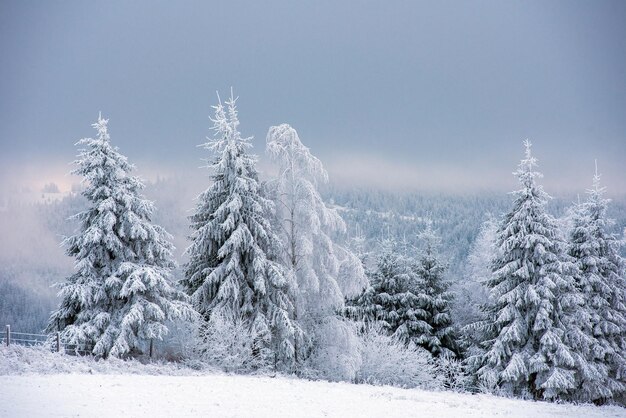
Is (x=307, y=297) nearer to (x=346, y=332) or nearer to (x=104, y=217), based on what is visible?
(x=346, y=332)

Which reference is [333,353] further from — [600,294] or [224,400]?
[600,294]

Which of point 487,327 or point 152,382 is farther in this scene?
point 487,327

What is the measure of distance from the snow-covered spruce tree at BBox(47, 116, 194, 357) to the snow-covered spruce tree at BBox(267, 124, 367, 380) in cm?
618

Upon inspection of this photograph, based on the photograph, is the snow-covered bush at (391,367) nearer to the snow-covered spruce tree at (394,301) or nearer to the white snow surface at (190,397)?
the snow-covered spruce tree at (394,301)

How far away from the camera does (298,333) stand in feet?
83.0

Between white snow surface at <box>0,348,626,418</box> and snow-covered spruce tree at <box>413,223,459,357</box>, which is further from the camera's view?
snow-covered spruce tree at <box>413,223,459,357</box>

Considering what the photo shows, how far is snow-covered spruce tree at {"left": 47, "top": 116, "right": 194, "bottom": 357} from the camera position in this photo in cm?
2347

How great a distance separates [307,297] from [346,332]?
9.06 ft

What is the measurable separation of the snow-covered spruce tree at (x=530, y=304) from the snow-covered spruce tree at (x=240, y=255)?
11.8 metres

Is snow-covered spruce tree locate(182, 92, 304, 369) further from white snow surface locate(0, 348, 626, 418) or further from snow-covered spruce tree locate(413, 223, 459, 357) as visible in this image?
snow-covered spruce tree locate(413, 223, 459, 357)

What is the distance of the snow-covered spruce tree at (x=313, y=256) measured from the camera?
25.9 metres

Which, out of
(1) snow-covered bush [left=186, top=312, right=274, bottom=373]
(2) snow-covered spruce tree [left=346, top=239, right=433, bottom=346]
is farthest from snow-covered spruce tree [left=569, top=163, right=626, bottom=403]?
(1) snow-covered bush [left=186, top=312, right=274, bottom=373]

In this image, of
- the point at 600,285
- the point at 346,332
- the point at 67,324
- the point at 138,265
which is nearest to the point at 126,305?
the point at 138,265

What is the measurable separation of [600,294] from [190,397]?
26.9 metres
